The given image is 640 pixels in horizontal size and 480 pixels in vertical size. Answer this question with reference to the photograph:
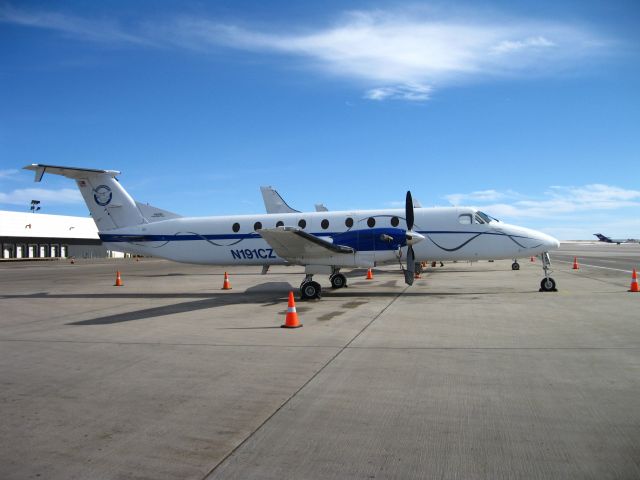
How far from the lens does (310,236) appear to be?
15875 millimetres

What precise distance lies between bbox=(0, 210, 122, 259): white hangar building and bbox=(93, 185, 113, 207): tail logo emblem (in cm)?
5751

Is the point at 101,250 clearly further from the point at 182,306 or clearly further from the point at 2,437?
the point at 2,437

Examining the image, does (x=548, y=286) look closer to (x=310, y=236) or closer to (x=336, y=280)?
(x=336, y=280)

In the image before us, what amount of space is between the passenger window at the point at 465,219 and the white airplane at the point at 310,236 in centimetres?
4

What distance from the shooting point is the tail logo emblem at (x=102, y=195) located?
21766mm

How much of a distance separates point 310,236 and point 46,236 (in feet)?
246

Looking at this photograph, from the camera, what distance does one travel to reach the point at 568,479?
3891 mm

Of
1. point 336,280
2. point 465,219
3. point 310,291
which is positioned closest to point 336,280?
point 336,280

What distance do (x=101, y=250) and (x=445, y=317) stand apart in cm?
9234

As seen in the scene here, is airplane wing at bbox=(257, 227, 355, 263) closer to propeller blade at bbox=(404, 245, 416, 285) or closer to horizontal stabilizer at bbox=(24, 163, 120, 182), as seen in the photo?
propeller blade at bbox=(404, 245, 416, 285)

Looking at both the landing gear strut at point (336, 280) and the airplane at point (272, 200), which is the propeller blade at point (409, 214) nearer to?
the landing gear strut at point (336, 280)

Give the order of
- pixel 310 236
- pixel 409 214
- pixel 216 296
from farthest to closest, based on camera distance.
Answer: pixel 216 296 < pixel 409 214 < pixel 310 236

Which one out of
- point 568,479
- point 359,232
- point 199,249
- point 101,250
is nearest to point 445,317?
point 359,232

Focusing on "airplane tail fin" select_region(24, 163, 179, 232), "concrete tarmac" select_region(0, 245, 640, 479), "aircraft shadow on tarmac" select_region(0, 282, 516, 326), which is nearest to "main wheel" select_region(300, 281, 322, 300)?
"aircraft shadow on tarmac" select_region(0, 282, 516, 326)
